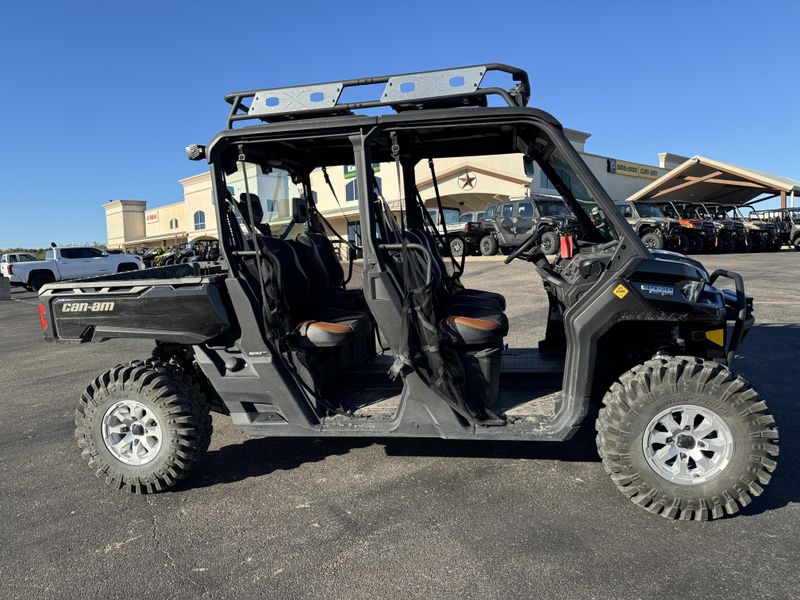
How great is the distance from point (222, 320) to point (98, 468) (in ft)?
4.31

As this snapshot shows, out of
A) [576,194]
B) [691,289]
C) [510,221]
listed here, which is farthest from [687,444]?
[510,221]

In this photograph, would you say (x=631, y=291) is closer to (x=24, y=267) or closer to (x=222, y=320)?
(x=222, y=320)

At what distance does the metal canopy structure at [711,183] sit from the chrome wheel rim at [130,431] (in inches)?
1002

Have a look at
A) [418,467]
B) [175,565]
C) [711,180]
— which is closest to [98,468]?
[175,565]

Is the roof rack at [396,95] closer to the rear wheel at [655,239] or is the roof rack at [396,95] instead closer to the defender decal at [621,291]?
the defender decal at [621,291]

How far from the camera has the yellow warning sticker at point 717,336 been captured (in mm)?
3381

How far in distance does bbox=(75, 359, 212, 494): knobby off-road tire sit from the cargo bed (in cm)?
30

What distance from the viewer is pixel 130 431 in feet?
12.1

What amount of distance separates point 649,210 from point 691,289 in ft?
56.6

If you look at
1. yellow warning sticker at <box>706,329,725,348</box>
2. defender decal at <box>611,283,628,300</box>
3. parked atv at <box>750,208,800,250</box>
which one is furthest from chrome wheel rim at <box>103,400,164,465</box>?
parked atv at <box>750,208,800,250</box>

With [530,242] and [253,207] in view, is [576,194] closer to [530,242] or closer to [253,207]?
[530,242]

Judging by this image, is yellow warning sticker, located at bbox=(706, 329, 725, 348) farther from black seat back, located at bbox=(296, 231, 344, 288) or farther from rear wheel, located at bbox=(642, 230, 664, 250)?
rear wheel, located at bbox=(642, 230, 664, 250)

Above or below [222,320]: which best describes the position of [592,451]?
below

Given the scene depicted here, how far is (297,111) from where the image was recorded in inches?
133
